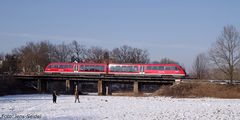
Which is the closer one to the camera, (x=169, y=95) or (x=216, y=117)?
(x=216, y=117)

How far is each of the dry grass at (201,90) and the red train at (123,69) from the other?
21.8 feet

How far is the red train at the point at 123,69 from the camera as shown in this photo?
216ft

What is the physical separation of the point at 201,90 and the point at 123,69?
1754cm

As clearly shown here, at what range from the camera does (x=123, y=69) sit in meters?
69.8

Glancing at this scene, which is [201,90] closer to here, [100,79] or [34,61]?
[100,79]

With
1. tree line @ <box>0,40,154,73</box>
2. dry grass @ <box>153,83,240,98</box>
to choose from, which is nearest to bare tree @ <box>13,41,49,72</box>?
tree line @ <box>0,40,154,73</box>

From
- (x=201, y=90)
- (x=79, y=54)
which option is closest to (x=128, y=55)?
(x=79, y=54)

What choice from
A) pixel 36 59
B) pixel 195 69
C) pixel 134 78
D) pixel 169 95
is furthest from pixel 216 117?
pixel 36 59

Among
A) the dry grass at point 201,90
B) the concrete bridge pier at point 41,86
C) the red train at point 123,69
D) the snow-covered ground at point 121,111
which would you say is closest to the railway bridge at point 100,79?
the concrete bridge pier at point 41,86

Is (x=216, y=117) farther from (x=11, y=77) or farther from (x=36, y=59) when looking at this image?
(x=36, y=59)

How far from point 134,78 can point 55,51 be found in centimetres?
7244

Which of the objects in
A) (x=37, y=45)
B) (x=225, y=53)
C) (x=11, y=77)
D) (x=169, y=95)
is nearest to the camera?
(x=169, y=95)

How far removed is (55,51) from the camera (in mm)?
134375

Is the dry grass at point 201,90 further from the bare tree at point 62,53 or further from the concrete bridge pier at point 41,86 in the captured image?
the bare tree at point 62,53
